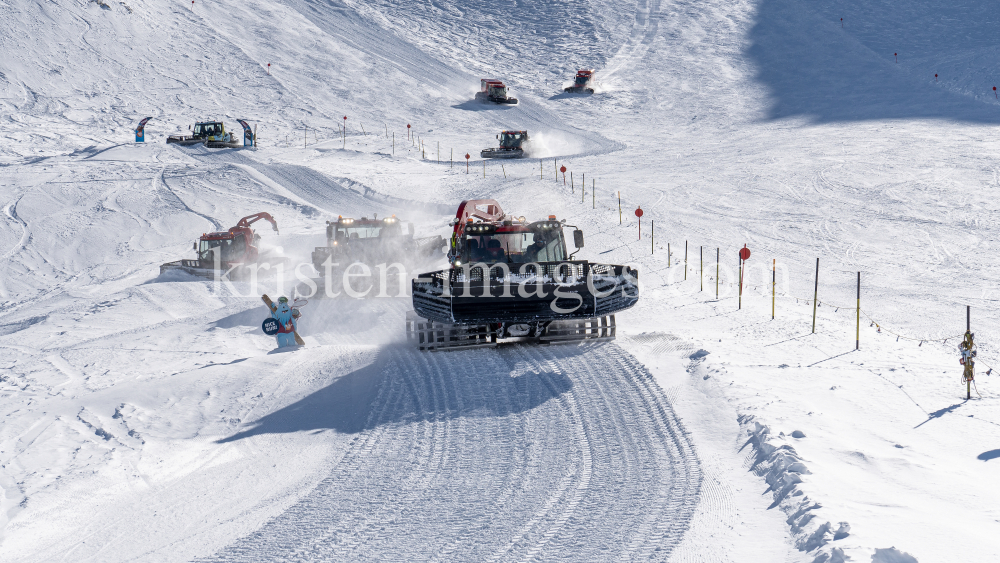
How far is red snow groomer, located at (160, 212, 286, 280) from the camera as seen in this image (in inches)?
798

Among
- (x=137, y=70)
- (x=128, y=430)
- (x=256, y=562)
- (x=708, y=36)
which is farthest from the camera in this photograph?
(x=708, y=36)

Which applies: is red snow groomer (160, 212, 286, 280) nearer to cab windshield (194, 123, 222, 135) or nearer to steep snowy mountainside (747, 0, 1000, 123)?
cab windshield (194, 123, 222, 135)

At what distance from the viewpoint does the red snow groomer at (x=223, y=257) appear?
2027 cm

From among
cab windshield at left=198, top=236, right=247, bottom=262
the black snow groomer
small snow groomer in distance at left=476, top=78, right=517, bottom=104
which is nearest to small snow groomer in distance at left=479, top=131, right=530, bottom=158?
small snow groomer in distance at left=476, top=78, right=517, bottom=104

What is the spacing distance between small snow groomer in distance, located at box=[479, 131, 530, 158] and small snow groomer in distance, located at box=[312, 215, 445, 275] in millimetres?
18789

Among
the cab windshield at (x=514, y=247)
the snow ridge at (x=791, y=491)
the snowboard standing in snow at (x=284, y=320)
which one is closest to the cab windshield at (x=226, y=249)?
the snowboard standing in snow at (x=284, y=320)

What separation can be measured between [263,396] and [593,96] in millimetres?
43402

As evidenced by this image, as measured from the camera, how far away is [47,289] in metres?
20.1

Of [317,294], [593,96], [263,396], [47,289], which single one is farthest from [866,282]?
[593,96]

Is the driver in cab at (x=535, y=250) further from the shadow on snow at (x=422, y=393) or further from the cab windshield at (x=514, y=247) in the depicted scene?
the shadow on snow at (x=422, y=393)

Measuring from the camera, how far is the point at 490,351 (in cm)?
1169

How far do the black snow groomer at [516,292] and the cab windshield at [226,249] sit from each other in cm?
955

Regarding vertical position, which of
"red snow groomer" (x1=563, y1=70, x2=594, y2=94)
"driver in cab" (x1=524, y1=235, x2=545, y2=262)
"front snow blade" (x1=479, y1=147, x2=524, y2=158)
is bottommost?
"driver in cab" (x1=524, y1=235, x2=545, y2=262)

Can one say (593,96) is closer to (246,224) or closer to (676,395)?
(246,224)
